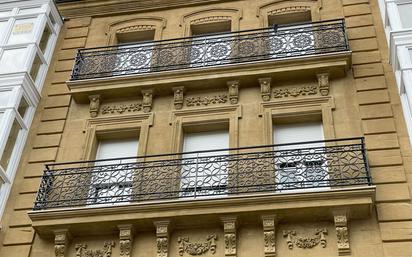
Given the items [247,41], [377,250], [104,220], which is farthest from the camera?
[247,41]

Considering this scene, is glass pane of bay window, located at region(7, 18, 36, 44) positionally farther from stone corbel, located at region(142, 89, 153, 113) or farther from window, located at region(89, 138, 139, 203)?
window, located at region(89, 138, 139, 203)

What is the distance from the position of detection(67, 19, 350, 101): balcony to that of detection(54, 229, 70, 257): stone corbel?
3.88 m

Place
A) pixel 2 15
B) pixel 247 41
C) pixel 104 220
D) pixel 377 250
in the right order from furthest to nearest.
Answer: pixel 2 15 < pixel 247 41 < pixel 104 220 < pixel 377 250

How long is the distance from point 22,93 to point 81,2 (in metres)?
4.30

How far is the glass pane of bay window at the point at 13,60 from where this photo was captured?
13.8 metres

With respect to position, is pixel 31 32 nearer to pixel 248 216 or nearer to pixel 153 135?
pixel 153 135

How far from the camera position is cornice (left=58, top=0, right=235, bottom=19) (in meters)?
16.2

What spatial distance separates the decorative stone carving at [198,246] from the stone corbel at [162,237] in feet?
0.87

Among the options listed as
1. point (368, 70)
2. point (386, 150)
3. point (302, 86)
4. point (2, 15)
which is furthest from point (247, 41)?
point (2, 15)

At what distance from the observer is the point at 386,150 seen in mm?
11461

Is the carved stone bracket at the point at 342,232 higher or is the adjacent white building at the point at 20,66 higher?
the adjacent white building at the point at 20,66

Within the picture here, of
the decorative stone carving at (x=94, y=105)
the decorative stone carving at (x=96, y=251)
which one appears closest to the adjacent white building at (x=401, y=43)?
the decorative stone carving at (x=96, y=251)

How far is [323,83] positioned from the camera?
1294cm

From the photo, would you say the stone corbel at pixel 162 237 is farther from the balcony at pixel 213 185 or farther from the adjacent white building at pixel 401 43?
the adjacent white building at pixel 401 43
